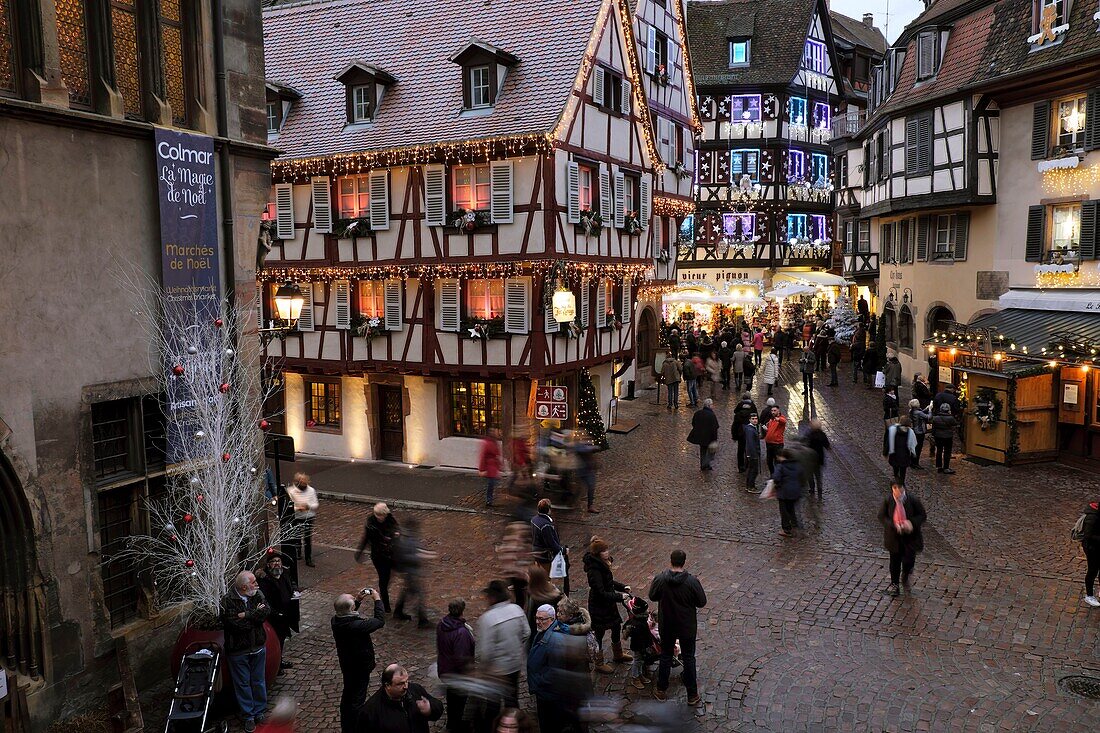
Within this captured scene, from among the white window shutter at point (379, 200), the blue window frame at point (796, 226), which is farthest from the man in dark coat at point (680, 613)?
the blue window frame at point (796, 226)

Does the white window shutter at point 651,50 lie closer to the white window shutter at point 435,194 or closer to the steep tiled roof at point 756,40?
the white window shutter at point 435,194

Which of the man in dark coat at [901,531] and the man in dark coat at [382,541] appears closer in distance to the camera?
the man in dark coat at [382,541]

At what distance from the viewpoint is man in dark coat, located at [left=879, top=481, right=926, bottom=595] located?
12320mm

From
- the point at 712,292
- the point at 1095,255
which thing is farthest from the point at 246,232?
the point at 712,292

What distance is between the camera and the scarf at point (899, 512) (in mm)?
12352

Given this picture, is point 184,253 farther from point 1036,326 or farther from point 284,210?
point 1036,326

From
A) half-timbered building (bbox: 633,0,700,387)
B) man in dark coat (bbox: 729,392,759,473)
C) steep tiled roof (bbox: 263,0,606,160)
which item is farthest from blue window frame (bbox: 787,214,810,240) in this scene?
man in dark coat (bbox: 729,392,759,473)

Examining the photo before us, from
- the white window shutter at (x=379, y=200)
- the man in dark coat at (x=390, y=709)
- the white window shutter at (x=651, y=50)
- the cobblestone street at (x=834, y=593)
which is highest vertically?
the white window shutter at (x=651, y=50)

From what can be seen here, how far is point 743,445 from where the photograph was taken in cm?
1975

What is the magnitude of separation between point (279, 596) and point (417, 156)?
12467mm

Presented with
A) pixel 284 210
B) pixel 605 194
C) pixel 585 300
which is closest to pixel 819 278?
pixel 605 194

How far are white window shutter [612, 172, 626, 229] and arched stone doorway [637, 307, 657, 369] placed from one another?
372 inches

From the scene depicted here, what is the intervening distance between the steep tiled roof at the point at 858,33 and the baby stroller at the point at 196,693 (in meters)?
52.5

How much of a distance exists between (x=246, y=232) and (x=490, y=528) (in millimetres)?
7652
